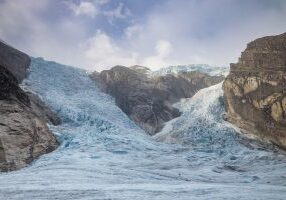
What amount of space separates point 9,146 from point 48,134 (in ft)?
9.90

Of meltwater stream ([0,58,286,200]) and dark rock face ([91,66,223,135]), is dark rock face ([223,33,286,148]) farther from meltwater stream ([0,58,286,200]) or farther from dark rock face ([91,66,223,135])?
dark rock face ([91,66,223,135])

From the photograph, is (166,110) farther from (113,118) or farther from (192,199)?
(192,199)

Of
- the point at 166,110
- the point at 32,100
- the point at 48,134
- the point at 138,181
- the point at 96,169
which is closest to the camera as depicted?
the point at 138,181

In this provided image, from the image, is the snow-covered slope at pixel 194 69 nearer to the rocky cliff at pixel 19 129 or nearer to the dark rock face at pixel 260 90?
the dark rock face at pixel 260 90

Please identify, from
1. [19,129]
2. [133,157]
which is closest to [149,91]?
[133,157]

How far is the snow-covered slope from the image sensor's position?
42.1 metres

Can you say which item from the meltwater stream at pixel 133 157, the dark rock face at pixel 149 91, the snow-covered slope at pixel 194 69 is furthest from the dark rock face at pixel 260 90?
the snow-covered slope at pixel 194 69

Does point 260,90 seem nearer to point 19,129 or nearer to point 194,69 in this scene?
point 19,129

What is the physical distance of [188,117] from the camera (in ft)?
96.3

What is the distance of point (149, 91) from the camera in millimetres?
34875

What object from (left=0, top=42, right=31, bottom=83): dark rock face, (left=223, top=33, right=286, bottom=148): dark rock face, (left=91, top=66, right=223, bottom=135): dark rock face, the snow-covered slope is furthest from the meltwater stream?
the snow-covered slope

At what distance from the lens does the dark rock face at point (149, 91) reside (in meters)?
31.2

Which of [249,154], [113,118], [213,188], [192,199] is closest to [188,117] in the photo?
[113,118]

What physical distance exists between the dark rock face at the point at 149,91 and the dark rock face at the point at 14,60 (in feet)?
21.3
